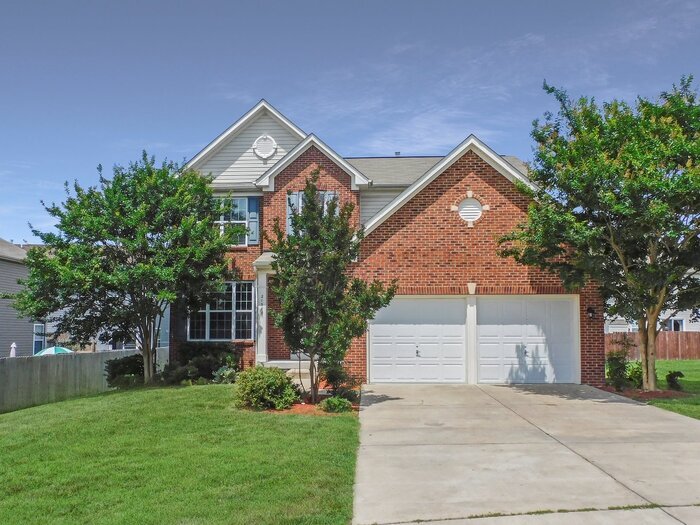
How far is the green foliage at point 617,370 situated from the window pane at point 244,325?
35.4ft

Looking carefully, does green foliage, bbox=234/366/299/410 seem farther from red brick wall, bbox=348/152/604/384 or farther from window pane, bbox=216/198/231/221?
window pane, bbox=216/198/231/221

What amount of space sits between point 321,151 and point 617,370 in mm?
10987

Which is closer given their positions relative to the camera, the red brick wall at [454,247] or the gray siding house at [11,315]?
the red brick wall at [454,247]

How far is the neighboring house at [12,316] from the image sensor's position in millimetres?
25578

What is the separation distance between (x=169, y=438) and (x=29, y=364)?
35.7 ft

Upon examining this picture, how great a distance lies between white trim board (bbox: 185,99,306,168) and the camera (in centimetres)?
2247

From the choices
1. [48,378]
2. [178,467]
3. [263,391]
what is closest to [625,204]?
[263,391]

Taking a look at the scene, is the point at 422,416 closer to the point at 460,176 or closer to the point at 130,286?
the point at 460,176

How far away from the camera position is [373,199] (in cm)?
2134

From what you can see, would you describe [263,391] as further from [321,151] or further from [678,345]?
[678,345]

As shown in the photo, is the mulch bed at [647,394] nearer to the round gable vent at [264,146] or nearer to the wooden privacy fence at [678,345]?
the round gable vent at [264,146]

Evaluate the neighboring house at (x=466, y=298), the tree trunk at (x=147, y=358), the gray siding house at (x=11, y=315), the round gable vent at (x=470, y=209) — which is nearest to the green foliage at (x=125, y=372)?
the tree trunk at (x=147, y=358)

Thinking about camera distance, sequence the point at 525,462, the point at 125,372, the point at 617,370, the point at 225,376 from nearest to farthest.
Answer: the point at 525,462 → the point at 617,370 → the point at 225,376 → the point at 125,372

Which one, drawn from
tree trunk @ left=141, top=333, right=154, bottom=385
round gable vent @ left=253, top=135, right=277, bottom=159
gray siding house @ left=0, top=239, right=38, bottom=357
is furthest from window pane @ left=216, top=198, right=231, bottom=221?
gray siding house @ left=0, top=239, right=38, bottom=357
